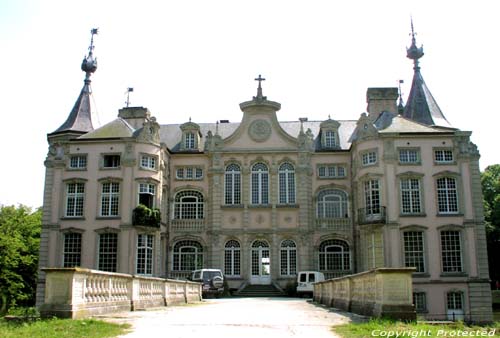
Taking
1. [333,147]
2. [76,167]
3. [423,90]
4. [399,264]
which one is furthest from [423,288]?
[76,167]

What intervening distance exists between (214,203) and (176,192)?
3051 mm

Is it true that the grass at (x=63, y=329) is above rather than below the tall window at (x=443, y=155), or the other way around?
below

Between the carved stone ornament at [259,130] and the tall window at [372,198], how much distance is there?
863 centimetres

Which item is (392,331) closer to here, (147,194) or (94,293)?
(94,293)

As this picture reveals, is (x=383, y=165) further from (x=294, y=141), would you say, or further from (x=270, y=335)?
(x=270, y=335)

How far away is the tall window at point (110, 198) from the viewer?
3694 centimetres

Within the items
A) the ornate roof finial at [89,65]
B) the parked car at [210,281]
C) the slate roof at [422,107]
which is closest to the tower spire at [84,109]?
the ornate roof finial at [89,65]

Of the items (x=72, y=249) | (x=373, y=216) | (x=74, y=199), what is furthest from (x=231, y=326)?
(x=74, y=199)

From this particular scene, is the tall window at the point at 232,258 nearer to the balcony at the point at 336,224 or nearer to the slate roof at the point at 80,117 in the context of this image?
the balcony at the point at 336,224

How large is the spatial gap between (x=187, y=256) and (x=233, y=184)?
607 cm

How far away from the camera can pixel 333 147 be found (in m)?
41.2

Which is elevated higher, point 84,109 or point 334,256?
point 84,109

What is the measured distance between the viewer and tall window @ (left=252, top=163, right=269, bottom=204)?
1583 inches

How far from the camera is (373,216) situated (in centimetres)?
3516
